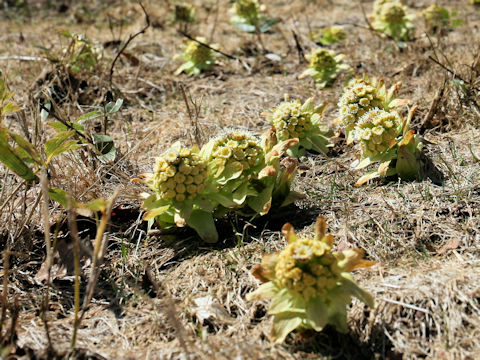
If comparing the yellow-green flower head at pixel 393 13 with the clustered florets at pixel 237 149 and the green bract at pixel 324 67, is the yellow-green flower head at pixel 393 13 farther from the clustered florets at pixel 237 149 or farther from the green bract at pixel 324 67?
the clustered florets at pixel 237 149

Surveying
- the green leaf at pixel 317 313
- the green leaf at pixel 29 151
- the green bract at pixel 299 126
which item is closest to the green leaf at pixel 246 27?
the green bract at pixel 299 126

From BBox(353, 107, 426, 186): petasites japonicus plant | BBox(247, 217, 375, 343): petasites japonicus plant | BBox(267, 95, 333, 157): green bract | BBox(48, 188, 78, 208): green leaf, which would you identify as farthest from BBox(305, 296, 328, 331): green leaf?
BBox(267, 95, 333, 157): green bract

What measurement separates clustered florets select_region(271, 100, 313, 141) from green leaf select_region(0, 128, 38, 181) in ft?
4.23

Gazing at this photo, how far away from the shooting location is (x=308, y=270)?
168 cm

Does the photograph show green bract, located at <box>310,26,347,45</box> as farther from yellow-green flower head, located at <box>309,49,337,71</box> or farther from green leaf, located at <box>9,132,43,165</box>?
green leaf, located at <box>9,132,43,165</box>

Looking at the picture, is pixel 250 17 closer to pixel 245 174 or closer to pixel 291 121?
pixel 291 121

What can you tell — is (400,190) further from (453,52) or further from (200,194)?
(453,52)

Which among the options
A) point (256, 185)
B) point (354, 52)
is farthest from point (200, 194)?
point (354, 52)

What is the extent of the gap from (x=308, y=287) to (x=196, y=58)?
9.41 feet

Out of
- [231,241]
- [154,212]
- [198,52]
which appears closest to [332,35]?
[198,52]

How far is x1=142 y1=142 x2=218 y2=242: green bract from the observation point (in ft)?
6.91

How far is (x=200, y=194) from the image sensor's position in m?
2.19

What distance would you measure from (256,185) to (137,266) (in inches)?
24.8

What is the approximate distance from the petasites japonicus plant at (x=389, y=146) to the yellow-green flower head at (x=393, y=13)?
1943 millimetres
